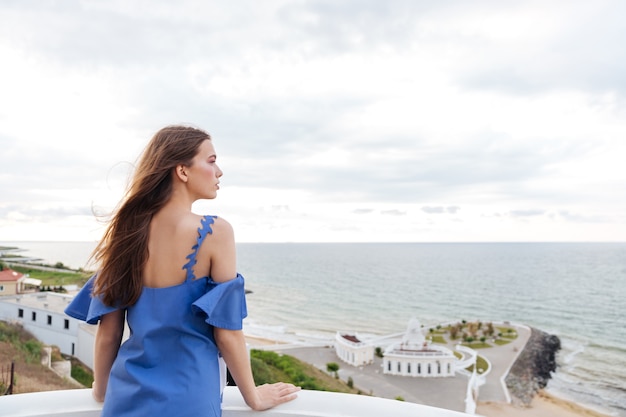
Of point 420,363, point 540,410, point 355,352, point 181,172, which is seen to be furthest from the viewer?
point 355,352

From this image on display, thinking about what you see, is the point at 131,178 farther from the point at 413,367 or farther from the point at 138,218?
the point at 413,367

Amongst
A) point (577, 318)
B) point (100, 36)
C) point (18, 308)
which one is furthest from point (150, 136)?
point (577, 318)

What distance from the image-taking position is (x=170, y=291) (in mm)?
1479

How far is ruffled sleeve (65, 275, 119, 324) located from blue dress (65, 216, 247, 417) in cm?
16

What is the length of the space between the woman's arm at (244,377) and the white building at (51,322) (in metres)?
15.9

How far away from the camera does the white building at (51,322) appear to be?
1666cm

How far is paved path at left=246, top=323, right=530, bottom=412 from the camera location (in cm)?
2172

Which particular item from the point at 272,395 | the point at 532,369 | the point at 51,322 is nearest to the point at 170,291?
the point at 272,395

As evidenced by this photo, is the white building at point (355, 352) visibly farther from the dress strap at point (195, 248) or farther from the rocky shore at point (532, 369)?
the dress strap at point (195, 248)

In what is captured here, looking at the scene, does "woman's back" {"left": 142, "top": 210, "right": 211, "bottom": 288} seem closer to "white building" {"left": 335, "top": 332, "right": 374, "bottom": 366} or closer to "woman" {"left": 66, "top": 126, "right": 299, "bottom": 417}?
"woman" {"left": 66, "top": 126, "right": 299, "bottom": 417}

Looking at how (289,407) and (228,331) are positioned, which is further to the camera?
(289,407)

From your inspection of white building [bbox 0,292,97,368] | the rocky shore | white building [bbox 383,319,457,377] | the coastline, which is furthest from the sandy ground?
white building [bbox 0,292,97,368]

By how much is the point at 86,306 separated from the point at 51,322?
60.5 ft

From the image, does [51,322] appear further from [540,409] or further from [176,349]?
[540,409]
